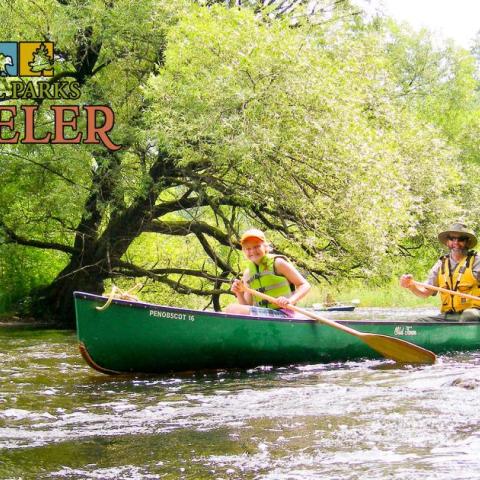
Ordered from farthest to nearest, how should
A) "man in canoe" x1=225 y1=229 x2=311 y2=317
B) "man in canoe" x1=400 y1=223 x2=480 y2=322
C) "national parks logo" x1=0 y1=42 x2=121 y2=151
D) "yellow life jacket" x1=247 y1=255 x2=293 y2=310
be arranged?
"national parks logo" x1=0 y1=42 x2=121 y2=151 < "man in canoe" x1=400 y1=223 x2=480 y2=322 < "yellow life jacket" x1=247 y1=255 x2=293 y2=310 < "man in canoe" x1=225 y1=229 x2=311 y2=317

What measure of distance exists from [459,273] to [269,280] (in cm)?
252

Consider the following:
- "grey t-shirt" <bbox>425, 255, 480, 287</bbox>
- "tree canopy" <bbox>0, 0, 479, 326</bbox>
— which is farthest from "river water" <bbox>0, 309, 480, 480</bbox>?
"tree canopy" <bbox>0, 0, 479, 326</bbox>

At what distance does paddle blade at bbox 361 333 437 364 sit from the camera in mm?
7535

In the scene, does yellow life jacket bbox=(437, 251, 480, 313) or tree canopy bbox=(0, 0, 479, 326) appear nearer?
yellow life jacket bbox=(437, 251, 480, 313)

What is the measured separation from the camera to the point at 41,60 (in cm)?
1203

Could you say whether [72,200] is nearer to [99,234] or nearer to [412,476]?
[99,234]

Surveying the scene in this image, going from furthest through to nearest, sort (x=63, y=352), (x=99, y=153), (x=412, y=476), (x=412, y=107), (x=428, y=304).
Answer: (x=428, y=304) < (x=412, y=107) < (x=99, y=153) < (x=63, y=352) < (x=412, y=476)

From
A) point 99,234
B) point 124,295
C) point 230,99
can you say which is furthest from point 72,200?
point 124,295

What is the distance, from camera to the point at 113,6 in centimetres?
1186

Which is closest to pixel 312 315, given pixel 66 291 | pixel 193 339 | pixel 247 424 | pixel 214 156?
pixel 193 339

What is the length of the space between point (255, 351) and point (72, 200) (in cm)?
561

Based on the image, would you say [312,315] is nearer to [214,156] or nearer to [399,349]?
[399,349]

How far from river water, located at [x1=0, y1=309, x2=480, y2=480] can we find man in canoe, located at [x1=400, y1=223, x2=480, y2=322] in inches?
59.9

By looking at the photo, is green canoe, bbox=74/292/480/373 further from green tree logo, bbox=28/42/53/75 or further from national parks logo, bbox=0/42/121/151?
green tree logo, bbox=28/42/53/75
